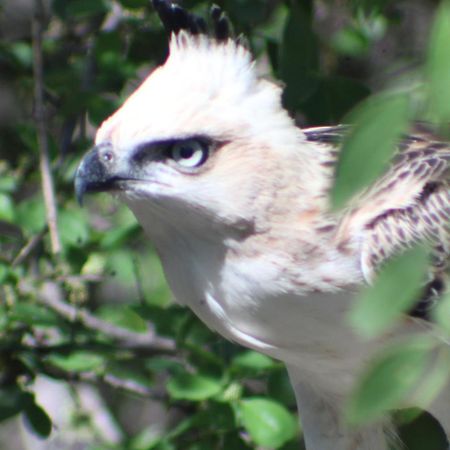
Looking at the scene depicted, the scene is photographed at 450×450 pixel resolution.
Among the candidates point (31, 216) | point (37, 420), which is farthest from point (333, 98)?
point (37, 420)

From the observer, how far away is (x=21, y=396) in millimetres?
3484

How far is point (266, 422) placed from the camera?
3.15m

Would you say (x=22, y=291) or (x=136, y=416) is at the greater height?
(x=22, y=291)

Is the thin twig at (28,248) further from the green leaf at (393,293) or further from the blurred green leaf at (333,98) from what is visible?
the green leaf at (393,293)

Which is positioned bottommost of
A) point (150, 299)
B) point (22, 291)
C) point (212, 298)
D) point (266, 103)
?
point (150, 299)

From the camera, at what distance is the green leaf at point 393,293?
3.75 ft

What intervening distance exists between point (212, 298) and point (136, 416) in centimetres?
357

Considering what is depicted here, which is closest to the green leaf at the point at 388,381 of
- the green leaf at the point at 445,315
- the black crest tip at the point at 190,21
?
the green leaf at the point at 445,315

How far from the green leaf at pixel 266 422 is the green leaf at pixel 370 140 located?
6.80 ft

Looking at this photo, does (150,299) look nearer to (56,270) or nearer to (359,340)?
(56,270)

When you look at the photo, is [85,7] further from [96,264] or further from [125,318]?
[125,318]

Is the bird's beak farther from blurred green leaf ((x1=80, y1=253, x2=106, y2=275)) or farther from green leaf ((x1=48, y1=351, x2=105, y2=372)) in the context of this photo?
blurred green leaf ((x1=80, y1=253, x2=106, y2=275))

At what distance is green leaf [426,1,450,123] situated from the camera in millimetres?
1089

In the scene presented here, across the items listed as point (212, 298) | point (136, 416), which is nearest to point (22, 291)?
point (212, 298)
